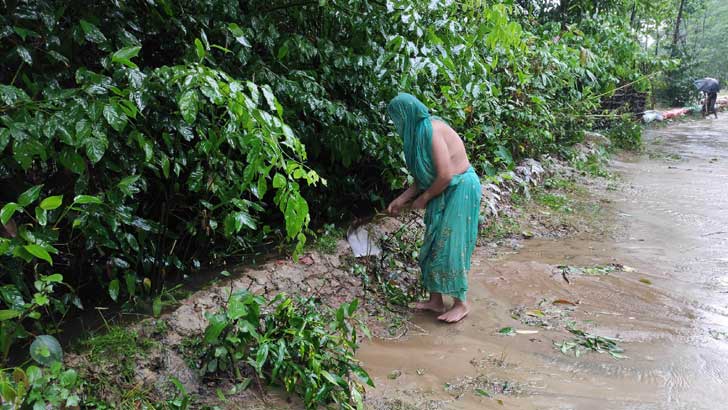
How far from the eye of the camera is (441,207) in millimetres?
3529

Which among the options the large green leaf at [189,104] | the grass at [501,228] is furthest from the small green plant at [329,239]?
the large green leaf at [189,104]

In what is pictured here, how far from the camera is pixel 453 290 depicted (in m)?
3.54

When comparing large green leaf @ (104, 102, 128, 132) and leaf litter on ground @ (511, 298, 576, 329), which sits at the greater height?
large green leaf @ (104, 102, 128, 132)

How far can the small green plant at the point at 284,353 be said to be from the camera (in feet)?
8.21

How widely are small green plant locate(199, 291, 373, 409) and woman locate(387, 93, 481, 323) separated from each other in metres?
1.02

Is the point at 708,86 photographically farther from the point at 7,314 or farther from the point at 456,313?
the point at 7,314

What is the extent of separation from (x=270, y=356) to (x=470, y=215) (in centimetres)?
161

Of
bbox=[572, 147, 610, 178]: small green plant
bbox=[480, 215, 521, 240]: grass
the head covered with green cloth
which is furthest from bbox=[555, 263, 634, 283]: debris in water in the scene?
bbox=[572, 147, 610, 178]: small green plant

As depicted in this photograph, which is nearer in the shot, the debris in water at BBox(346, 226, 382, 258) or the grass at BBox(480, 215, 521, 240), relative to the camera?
the debris in water at BBox(346, 226, 382, 258)

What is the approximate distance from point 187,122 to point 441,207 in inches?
72.3

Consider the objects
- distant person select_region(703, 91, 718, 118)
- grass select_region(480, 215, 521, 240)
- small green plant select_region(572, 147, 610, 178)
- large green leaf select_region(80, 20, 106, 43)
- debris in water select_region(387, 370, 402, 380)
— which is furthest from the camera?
distant person select_region(703, 91, 718, 118)

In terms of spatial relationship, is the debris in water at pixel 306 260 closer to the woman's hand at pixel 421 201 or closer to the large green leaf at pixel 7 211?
the woman's hand at pixel 421 201

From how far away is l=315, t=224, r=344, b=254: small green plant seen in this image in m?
3.93

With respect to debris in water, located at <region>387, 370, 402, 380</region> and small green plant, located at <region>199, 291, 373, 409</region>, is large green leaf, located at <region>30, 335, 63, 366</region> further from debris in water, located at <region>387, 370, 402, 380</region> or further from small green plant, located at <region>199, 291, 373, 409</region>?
debris in water, located at <region>387, 370, 402, 380</region>
